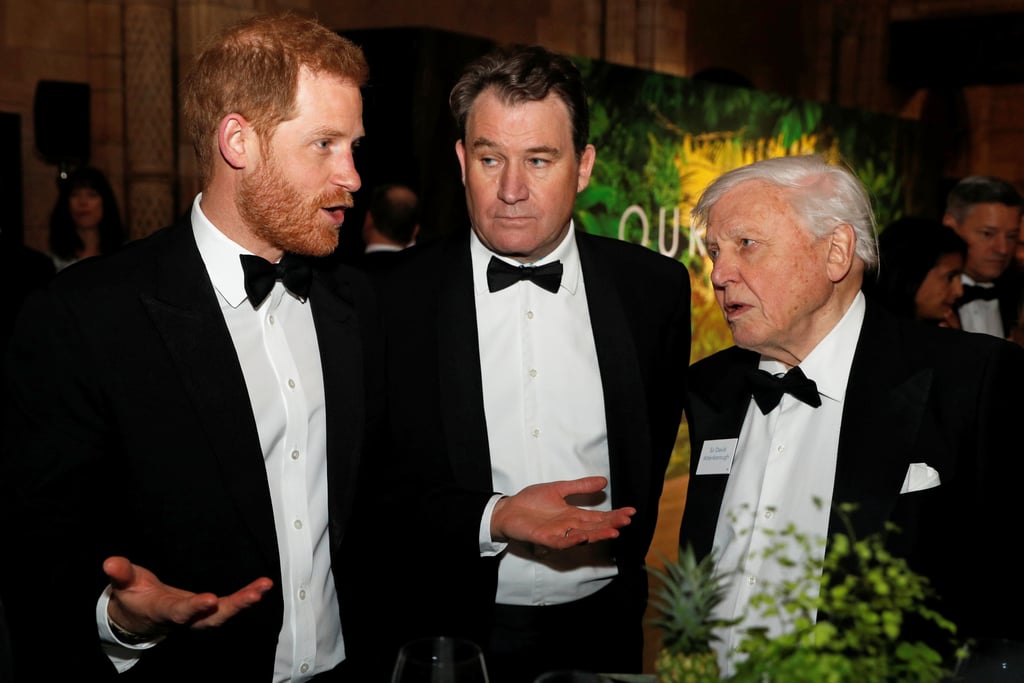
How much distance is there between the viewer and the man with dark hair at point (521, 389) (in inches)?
95.4

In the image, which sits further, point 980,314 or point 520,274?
point 980,314

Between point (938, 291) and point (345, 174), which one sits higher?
point (345, 174)

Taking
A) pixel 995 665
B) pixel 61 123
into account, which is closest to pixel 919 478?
pixel 995 665

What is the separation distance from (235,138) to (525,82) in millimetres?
761

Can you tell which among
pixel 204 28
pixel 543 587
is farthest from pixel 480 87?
pixel 204 28

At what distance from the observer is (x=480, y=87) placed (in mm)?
2465

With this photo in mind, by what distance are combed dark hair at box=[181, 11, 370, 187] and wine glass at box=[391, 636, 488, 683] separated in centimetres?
107

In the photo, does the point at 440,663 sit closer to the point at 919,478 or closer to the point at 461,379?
the point at 919,478

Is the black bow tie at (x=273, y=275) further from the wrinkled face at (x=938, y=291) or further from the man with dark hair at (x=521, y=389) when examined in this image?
the wrinkled face at (x=938, y=291)

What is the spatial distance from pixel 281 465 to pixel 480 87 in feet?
3.42

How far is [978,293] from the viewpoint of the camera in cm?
506

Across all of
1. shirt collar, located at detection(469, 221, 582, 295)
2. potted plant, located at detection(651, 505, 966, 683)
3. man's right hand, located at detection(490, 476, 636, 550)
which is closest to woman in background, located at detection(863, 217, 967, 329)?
shirt collar, located at detection(469, 221, 582, 295)

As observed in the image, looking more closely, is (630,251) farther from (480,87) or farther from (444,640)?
(444,640)

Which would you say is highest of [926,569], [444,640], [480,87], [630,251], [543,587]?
[480,87]
